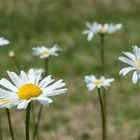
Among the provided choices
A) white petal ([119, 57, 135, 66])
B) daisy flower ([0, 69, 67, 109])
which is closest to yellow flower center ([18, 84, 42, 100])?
daisy flower ([0, 69, 67, 109])

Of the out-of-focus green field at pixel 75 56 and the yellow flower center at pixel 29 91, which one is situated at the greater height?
the out-of-focus green field at pixel 75 56

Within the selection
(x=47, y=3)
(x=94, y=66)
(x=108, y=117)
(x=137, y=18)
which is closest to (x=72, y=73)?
(x=94, y=66)

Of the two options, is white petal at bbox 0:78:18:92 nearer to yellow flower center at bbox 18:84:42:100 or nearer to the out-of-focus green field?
yellow flower center at bbox 18:84:42:100

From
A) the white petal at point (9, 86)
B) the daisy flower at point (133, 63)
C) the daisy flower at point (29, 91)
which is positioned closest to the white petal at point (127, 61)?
the daisy flower at point (133, 63)

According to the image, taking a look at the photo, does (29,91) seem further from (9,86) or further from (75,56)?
(75,56)

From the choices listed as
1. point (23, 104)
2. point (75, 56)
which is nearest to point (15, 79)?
point (23, 104)

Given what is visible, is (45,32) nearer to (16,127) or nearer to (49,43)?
(49,43)

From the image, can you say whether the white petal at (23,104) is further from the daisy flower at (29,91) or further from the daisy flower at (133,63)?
the daisy flower at (133,63)
